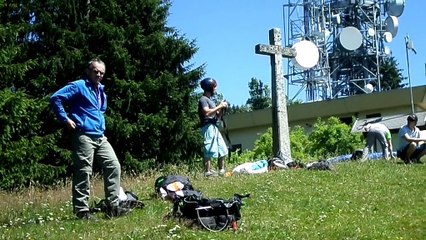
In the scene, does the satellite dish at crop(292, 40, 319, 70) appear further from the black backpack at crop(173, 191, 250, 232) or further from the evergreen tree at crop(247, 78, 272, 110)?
the evergreen tree at crop(247, 78, 272, 110)

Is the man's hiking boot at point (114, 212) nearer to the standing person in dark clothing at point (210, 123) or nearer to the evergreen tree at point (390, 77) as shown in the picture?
the standing person in dark clothing at point (210, 123)

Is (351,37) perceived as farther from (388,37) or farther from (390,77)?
(390,77)

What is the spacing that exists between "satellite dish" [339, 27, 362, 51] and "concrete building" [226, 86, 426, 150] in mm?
7224

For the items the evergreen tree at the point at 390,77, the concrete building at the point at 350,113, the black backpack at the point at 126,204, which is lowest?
the black backpack at the point at 126,204

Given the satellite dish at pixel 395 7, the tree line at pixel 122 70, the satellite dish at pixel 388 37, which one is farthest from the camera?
the satellite dish at pixel 388 37

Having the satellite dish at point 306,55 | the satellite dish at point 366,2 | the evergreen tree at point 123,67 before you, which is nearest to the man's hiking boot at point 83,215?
the satellite dish at point 306,55

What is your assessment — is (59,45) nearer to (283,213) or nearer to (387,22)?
(283,213)

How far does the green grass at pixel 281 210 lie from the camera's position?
7.54 m

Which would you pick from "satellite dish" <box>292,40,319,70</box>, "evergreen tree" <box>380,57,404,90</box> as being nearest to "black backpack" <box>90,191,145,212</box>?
"satellite dish" <box>292,40,319,70</box>

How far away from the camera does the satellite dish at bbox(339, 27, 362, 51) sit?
164ft

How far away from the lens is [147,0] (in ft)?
90.6

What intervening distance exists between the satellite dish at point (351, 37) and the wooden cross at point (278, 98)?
112 ft

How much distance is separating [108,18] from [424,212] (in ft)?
65.9

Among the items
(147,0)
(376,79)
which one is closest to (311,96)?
(376,79)
